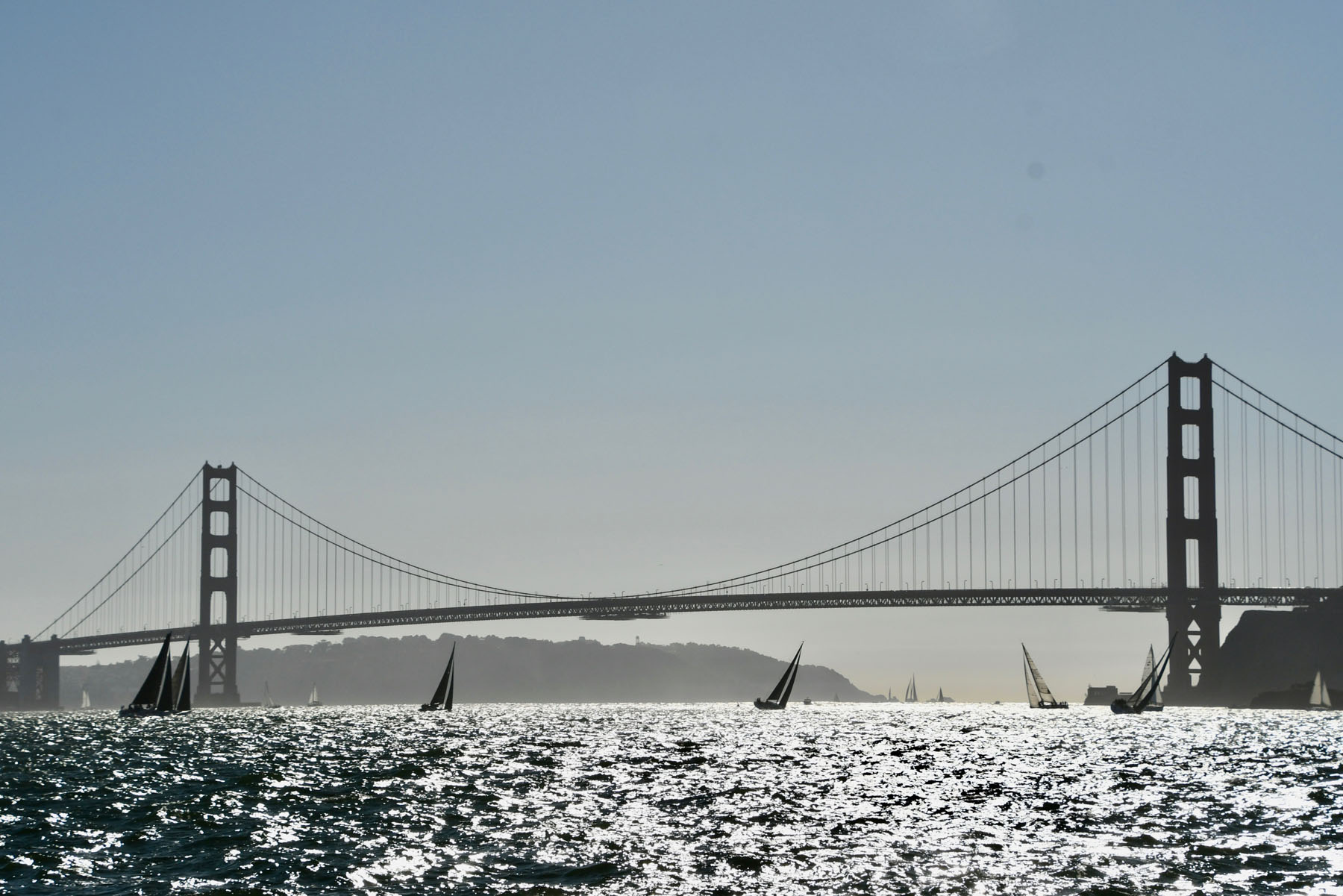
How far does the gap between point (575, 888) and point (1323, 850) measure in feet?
44.9

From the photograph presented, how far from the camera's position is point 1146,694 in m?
112

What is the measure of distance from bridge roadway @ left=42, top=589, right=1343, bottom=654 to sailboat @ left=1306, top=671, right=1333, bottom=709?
27.8 ft

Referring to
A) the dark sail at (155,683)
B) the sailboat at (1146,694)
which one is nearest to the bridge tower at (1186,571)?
the sailboat at (1146,694)

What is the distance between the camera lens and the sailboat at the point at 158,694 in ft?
326

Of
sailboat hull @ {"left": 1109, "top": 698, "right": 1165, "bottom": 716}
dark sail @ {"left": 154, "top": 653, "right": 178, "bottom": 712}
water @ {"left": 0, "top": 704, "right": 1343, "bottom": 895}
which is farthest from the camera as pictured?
sailboat hull @ {"left": 1109, "top": 698, "right": 1165, "bottom": 716}

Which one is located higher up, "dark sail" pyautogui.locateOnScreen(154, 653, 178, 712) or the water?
the water

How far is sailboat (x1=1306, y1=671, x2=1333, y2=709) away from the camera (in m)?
122

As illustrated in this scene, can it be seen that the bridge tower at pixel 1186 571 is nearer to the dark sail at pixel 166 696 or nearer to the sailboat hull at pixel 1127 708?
the sailboat hull at pixel 1127 708

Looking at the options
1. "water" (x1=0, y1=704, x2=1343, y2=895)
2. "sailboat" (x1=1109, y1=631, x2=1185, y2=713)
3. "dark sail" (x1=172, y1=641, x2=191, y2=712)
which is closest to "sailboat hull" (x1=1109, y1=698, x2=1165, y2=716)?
"sailboat" (x1=1109, y1=631, x2=1185, y2=713)

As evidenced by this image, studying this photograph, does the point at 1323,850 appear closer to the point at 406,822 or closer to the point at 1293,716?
the point at 406,822

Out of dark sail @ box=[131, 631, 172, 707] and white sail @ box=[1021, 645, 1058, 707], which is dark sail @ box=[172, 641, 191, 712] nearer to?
dark sail @ box=[131, 631, 172, 707]

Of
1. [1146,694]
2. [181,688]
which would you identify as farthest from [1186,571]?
[181,688]

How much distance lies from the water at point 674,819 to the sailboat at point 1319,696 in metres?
65.6

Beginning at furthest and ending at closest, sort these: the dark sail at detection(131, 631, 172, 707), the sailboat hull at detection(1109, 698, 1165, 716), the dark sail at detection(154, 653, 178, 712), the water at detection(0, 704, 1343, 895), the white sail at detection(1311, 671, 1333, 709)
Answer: the white sail at detection(1311, 671, 1333, 709) < the sailboat hull at detection(1109, 698, 1165, 716) < the dark sail at detection(154, 653, 178, 712) < the dark sail at detection(131, 631, 172, 707) < the water at detection(0, 704, 1343, 895)
